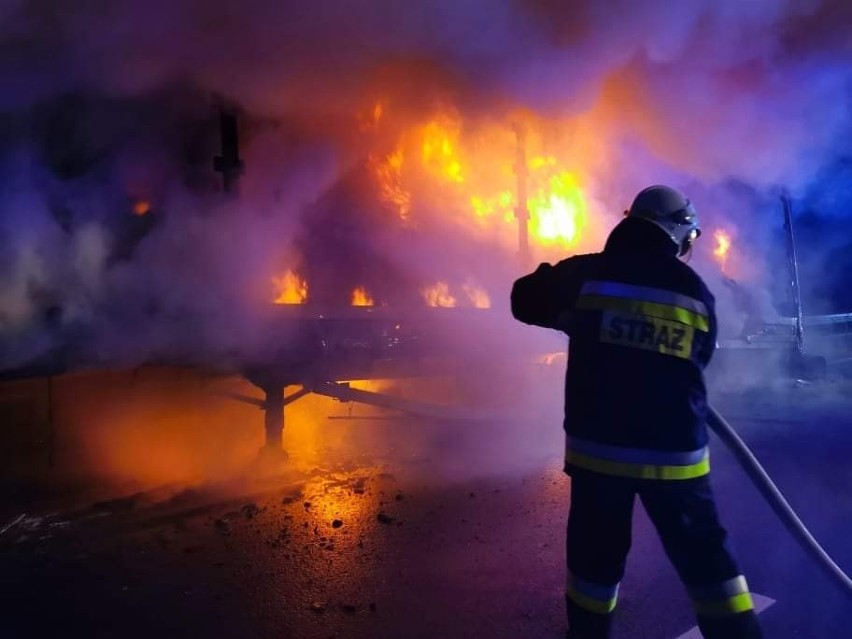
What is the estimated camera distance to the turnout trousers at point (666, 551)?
2049 millimetres

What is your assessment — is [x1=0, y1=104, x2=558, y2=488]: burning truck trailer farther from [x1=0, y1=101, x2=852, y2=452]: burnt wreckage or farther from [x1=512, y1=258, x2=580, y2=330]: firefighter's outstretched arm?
[x1=512, y1=258, x2=580, y2=330]: firefighter's outstretched arm

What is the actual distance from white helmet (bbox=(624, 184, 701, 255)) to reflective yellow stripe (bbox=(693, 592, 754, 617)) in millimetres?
1330

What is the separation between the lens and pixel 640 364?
83.1 inches

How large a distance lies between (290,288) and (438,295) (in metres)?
2.82

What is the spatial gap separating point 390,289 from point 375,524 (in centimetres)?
562

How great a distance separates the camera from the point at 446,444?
6672mm

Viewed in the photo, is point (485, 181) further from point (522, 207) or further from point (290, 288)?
point (290, 288)

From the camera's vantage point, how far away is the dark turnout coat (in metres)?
2.09

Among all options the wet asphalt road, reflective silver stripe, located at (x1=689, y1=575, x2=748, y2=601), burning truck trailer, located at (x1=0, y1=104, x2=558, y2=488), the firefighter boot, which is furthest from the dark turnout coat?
burning truck trailer, located at (x1=0, y1=104, x2=558, y2=488)

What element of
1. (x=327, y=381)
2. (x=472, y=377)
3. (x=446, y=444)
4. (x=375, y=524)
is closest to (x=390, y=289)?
(x=472, y=377)

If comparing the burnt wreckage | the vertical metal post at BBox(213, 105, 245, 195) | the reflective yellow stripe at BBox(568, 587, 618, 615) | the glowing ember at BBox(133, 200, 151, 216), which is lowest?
the reflective yellow stripe at BBox(568, 587, 618, 615)

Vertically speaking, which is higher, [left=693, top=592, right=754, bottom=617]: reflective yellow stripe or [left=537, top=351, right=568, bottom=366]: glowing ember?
[left=693, top=592, right=754, bottom=617]: reflective yellow stripe

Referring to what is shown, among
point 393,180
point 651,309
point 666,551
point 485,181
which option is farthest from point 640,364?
point 485,181

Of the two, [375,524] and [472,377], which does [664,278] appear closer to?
[375,524]
